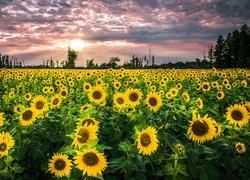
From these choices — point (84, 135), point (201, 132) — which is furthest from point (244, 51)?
point (84, 135)

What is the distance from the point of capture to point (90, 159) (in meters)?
2.90

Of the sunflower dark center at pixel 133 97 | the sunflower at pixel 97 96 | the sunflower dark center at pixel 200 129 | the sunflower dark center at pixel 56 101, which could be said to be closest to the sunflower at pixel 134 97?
the sunflower dark center at pixel 133 97

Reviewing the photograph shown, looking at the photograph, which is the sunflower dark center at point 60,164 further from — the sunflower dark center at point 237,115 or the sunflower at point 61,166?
the sunflower dark center at point 237,115

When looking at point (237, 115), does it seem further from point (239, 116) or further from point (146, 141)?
point (146, 141)

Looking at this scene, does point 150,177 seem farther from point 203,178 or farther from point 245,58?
point 245,58

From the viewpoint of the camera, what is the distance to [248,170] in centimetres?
381

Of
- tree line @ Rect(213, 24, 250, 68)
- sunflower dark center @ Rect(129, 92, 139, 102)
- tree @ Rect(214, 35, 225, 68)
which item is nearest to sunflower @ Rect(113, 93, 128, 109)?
sunflower dark center @ Rect(129, 92, 139, 102)

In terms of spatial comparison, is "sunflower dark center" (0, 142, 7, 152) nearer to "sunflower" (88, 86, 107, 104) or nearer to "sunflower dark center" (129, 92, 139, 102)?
"sunflower" (88, 86, 107, 104)

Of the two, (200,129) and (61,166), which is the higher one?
(200,129)

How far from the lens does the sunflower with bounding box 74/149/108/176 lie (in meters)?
2.87

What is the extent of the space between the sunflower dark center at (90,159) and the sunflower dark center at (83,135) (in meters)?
0.31

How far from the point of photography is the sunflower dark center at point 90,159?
2887 millimetres

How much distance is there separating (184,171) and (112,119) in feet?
6.45

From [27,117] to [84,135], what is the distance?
5.28ft
